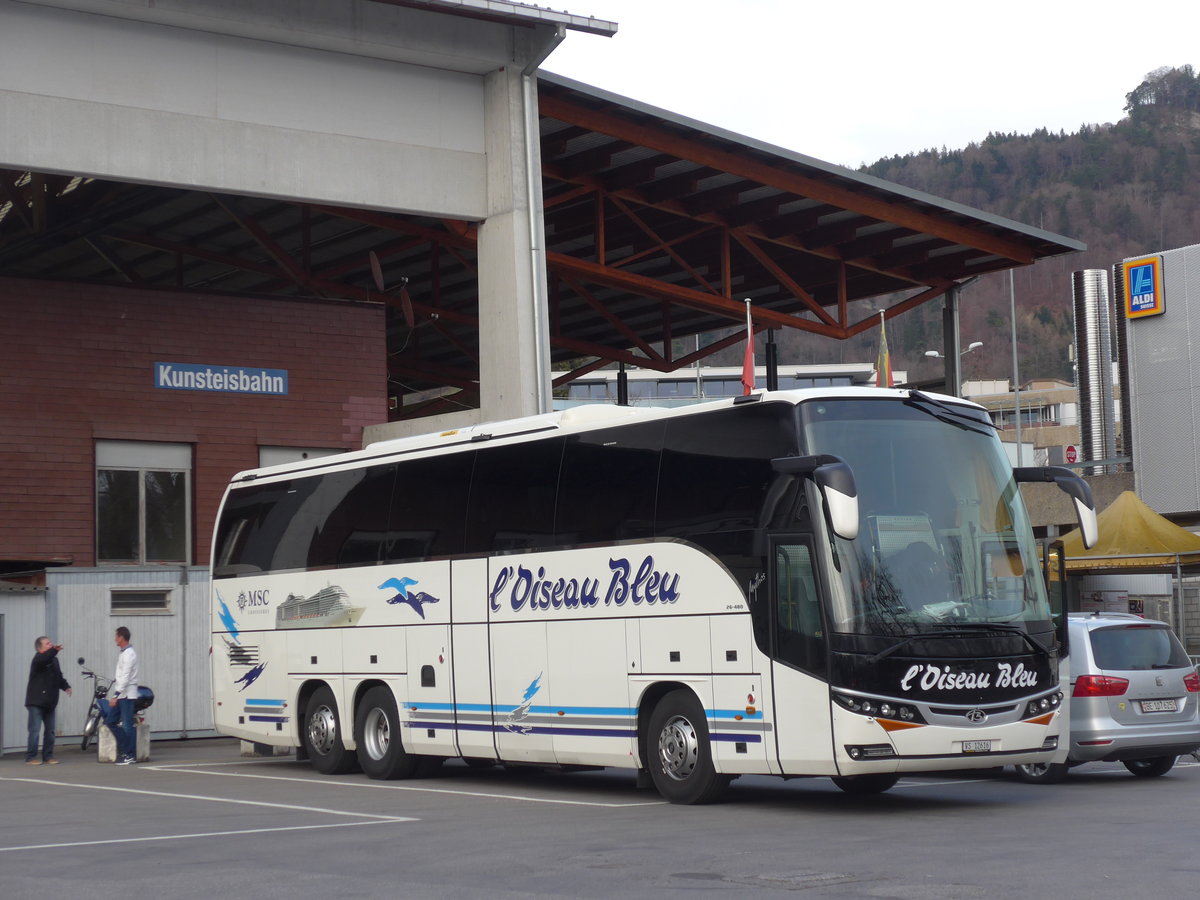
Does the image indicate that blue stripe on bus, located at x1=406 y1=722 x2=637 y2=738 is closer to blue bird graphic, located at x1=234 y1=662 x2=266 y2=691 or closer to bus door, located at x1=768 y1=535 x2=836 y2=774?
bus door, located at x1=768 y1=535 x2=836 y2=774

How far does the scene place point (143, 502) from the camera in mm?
25812

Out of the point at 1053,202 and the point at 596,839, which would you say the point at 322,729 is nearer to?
the point at 596,839

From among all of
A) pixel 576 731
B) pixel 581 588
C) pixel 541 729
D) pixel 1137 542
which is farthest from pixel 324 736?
pixel 1137 542

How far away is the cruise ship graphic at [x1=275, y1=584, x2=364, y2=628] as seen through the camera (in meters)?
18.1

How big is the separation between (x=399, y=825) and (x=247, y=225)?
19.6m

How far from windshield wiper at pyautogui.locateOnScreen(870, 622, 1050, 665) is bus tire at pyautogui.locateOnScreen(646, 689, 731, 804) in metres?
1.83

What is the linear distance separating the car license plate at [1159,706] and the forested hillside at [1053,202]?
114188mm

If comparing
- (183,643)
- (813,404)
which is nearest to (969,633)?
(813,404)

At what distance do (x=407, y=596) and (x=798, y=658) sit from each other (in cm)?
568

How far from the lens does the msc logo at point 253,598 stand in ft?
64.3

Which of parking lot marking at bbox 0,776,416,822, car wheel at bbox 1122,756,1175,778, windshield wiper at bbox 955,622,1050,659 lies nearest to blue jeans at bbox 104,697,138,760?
parking lot marking at bbox 0,776,416,822

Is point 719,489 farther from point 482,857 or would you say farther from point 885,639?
point 482,857

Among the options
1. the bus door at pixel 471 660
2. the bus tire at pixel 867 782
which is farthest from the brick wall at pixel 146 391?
the bus tire at pixel 867 782

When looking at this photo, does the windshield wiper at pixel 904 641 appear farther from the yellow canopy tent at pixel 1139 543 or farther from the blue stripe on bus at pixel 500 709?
the yellow canopy tent at pixel 1139 543
